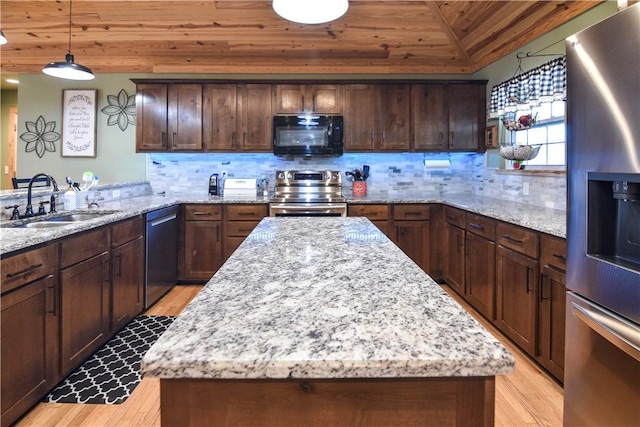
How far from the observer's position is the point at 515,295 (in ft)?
8.08

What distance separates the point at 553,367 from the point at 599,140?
4.38ft

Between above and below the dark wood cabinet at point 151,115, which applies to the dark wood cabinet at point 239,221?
below

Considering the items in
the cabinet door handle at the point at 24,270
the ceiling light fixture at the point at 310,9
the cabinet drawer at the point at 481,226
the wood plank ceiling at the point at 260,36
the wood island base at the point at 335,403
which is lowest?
the wood island base at the point at 335,403

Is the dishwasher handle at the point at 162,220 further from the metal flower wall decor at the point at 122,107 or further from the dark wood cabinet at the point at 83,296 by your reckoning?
the metal flower wall decor at the point at 122,107

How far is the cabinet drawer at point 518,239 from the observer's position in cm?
222

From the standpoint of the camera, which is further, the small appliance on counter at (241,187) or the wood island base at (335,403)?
the small appliance on counter at (241,187)

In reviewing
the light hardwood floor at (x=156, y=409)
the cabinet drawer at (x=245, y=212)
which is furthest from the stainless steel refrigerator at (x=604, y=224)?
the cabinet drawer at (x=245, y=212)

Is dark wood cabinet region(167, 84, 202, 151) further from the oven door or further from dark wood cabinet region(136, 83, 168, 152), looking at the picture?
the oven door

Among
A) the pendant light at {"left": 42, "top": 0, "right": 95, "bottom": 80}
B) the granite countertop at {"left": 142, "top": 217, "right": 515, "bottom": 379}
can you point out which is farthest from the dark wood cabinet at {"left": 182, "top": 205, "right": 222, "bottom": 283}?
the granite countertop at {"left": 142, "top": 217, "right": 515, "bottom": 379}

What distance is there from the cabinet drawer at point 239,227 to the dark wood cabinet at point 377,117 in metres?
1.34

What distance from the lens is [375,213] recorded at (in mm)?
3910

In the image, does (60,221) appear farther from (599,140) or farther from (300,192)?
(599,140)

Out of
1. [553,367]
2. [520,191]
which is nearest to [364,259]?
[553,367]

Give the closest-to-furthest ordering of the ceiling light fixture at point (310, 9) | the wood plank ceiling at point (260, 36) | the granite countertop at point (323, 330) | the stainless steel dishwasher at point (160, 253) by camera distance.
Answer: the granite countertop at point (323, 330) → the ceiling light fixture at point (310, 9) → the stainless steel dishwasher at point (160, 253) → the wood plank ceiling at point (260, 36)
